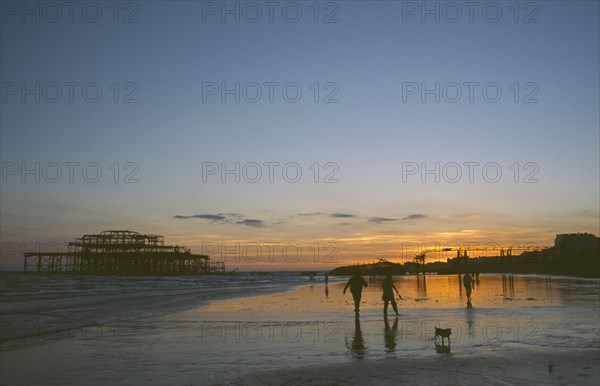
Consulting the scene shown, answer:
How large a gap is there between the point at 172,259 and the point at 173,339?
122m

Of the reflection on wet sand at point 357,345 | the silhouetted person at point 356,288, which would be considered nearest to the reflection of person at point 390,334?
the reflection on wet sand at point 357,345

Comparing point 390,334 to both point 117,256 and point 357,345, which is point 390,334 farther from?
point 117,256

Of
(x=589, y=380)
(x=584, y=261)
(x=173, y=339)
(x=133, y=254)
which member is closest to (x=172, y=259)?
(x=133, y=254)

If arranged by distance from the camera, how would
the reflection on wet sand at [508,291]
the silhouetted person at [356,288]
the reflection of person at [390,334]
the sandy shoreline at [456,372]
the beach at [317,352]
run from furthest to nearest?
the reflection on wet sand at [508,291]
the silhouetted person at [356,288]
the reflection of person at [390,334]
the beach at [317,352]
the sandy shoreline at [456,372]

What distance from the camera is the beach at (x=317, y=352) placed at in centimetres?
896

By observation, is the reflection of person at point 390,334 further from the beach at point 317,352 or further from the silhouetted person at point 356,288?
the silhouetted person at point 356,288

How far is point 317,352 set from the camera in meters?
11.4

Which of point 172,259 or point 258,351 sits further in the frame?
point 172,259

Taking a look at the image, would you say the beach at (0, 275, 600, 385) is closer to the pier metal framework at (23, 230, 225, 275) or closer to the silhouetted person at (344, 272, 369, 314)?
the silhouetted person at (344, 272, 369, 314)

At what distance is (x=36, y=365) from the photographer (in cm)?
1051

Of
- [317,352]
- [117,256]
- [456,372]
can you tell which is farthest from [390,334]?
[117,256]

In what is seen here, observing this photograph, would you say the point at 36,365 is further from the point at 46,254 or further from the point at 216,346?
the point at 46,254

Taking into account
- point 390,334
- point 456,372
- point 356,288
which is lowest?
point 390,334

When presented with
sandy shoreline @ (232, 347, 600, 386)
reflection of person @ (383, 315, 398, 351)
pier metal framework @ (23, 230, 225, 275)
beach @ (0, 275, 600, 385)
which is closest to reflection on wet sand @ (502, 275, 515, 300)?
beach @ (0, 275, 600, 385)
